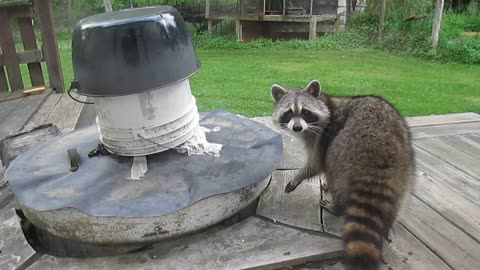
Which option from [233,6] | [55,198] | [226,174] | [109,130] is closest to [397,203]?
[226,174]

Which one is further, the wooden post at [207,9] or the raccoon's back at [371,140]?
the wooden post at [207,9]

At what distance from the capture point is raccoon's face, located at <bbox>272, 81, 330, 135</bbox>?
7.12 ft

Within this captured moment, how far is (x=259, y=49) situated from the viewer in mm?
11547

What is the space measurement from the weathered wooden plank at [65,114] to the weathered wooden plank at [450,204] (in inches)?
109

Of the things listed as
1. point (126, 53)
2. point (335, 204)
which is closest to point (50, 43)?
point (126, 53)

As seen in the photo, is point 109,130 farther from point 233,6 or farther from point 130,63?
point 233,6


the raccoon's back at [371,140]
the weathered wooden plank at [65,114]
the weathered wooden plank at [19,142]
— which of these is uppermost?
the raccoon's back at [371,140]

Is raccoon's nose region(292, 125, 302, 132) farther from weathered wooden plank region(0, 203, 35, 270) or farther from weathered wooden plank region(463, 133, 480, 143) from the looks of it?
weathered wooden plank region(463, 133, 480, 143)

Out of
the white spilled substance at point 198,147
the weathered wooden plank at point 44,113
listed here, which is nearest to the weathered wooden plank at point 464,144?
the white spilled substance at point 198,147

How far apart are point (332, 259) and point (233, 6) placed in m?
12.8

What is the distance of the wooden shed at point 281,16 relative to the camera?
13102mm

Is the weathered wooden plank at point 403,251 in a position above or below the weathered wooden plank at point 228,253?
below

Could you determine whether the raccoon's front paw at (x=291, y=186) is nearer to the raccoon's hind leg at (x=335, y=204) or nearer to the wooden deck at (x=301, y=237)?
the wooden deck at (x=301, y=237)

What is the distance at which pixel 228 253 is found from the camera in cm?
184
